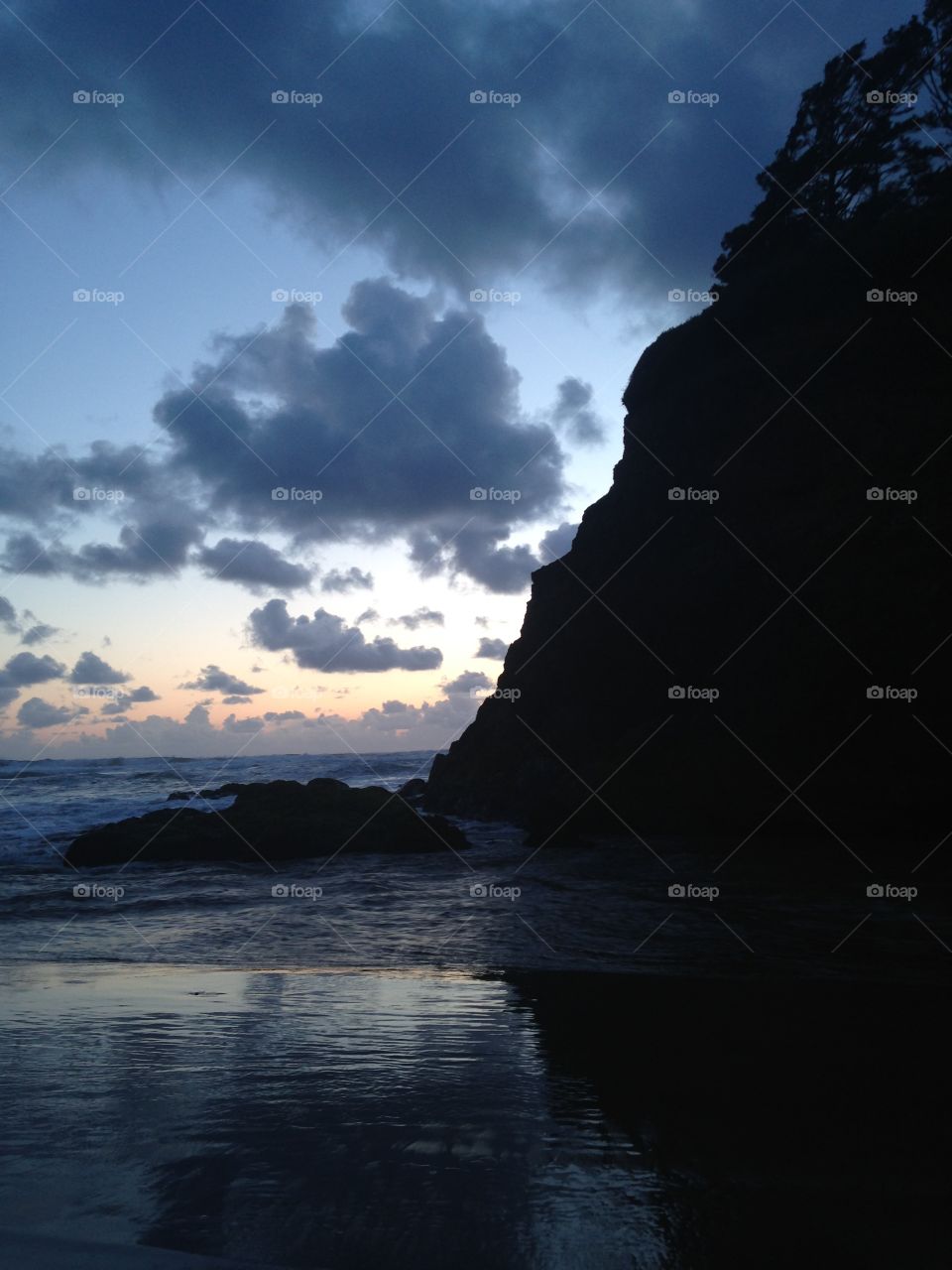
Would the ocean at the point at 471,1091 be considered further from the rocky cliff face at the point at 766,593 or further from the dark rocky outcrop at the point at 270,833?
the rocky cliff face at the point at 766,593

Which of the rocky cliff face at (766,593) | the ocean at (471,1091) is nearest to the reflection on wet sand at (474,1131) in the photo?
the ocean at (471,1091)

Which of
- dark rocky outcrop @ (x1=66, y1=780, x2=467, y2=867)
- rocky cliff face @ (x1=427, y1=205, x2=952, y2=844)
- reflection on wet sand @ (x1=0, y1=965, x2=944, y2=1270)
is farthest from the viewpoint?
rocky cliff face @ (x1=427, y1=205, x2=952, y2=844)

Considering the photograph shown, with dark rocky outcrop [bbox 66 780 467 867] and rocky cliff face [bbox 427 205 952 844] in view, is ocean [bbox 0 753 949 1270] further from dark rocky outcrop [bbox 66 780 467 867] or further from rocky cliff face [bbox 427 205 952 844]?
rocky cliff face [bbox 427 205 952 844]

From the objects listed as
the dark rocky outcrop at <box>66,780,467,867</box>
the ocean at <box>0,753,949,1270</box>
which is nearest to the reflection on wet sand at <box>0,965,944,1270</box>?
the ocean at <box>0,753,949,1270</box>

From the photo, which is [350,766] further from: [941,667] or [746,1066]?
[746,1066]

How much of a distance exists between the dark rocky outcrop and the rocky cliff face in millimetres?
3439

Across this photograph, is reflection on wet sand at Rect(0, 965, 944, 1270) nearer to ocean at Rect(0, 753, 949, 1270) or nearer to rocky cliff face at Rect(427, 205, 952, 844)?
ocean at Rect(0, 753, 949, 1270)

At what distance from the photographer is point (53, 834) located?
2431 centimetres

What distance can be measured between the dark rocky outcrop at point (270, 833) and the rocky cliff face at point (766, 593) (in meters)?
3.44

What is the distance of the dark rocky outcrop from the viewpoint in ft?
60.1

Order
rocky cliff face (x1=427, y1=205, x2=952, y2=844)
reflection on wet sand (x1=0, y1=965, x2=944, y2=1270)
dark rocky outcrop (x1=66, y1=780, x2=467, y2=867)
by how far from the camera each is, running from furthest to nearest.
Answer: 1. rocky cliff face (x1=427, y1=205, x2=952, y2=844)
2. dark rocky outcrop (x1=66, y1=780, x2=467, y2=867)
3. reflection on wet sand (x1=0, y1=965, x2=944, y2=1270)

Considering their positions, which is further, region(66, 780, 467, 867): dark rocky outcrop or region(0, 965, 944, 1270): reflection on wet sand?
region(66, 780, 467, 867): dark rocky outcrop

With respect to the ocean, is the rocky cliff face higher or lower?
higher

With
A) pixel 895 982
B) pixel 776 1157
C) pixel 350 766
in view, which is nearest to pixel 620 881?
pixel 895 982
